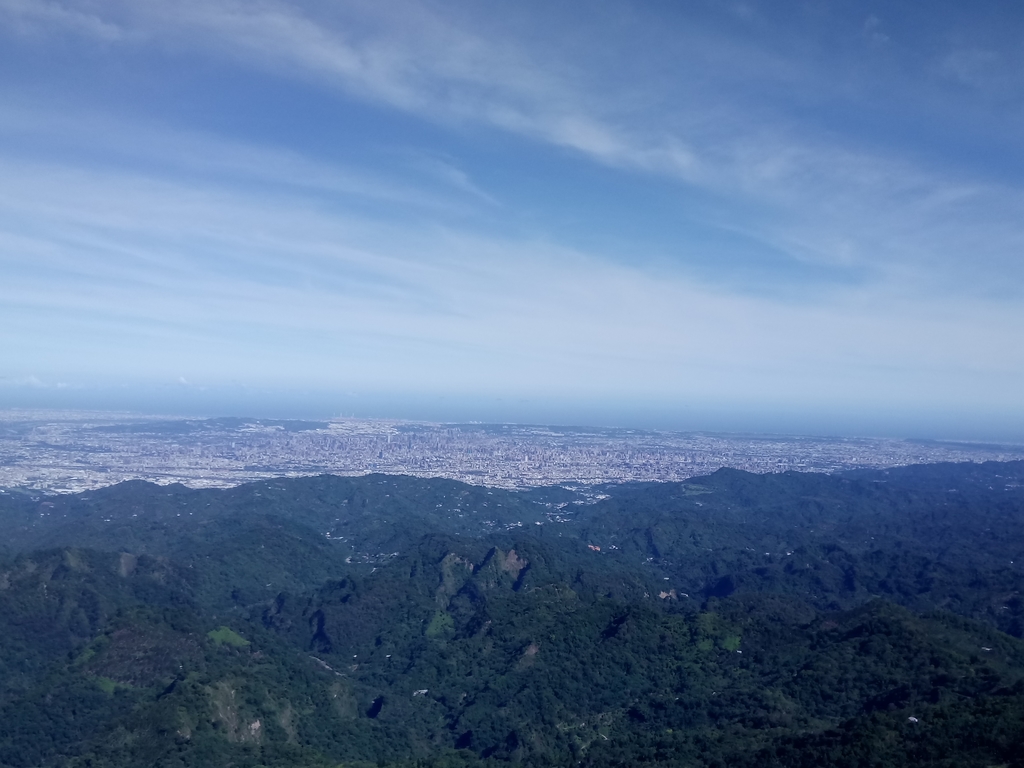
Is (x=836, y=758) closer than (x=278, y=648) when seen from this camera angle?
Yes

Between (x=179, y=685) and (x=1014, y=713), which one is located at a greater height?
(x=1014, y=713)

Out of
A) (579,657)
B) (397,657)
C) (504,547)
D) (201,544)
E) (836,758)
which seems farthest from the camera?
(201,544)

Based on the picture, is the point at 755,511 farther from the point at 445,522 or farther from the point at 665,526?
the point at 445,522

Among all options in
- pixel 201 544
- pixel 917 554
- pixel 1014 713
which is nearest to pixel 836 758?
pixel 1014 713

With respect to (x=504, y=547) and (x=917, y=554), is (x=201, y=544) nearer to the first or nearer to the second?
(x=504, y=547)

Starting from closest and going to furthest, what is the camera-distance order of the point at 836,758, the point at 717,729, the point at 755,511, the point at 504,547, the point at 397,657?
the point at 836,758 → the point at 717,729 → the point at 397,657 → the point at 504,547 → the point at 755,511

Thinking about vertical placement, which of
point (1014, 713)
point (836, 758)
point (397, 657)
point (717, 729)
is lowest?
point (397, 657)
